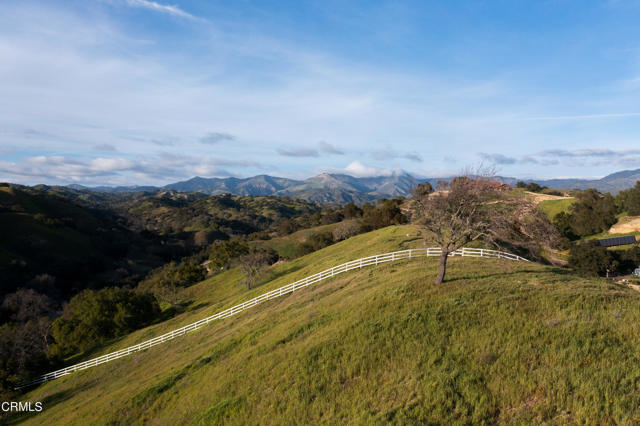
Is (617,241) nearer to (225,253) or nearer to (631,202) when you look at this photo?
(631,202)

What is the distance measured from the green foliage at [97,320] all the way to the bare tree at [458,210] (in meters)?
48.3

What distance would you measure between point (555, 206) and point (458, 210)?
106m

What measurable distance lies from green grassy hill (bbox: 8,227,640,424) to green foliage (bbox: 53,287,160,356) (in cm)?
2743

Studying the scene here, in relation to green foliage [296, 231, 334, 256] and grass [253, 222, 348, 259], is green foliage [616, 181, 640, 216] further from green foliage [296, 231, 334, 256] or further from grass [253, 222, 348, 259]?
green foliage [296, 231, 334, 256]

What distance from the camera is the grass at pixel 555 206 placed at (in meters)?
94.1

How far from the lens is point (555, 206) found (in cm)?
9850

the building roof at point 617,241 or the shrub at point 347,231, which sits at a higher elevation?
the shrub at point 347,231

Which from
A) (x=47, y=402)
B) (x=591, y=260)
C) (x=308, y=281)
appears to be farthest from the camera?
(x=591, y=260)

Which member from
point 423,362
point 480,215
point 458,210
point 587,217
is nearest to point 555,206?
point 587,217

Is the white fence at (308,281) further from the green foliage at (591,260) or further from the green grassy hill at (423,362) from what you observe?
the green foliage at (591,260)

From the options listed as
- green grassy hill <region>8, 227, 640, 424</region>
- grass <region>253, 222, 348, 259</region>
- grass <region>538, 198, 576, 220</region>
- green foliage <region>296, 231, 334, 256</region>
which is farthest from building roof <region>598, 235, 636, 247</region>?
green grassy hill <region>8, 227, 640, 424</region>

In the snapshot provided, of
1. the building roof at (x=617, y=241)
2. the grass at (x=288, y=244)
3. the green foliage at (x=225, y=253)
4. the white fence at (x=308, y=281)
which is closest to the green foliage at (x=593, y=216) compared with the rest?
the building roof at (x=617, y=241)

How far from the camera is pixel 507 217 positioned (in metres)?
15.7

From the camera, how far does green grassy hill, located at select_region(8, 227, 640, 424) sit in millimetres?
7996
